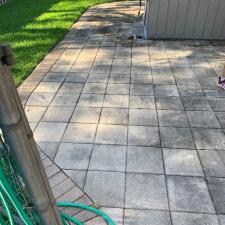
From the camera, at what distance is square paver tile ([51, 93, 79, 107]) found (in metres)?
5.05

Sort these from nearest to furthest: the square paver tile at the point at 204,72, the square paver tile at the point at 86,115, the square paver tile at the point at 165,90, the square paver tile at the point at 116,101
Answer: the square paver tile at the point at 86,115, the square paver tile at the point at 116,101, the square paver tile at the point at 165,90, the square paver tile at the point at 204,72

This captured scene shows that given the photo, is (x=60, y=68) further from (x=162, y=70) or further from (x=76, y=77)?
(x=162, y=70)

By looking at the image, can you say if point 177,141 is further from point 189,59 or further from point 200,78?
point 189,59

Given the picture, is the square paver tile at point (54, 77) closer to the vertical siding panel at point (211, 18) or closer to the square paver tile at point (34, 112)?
the square paver tile at point (34, 112)

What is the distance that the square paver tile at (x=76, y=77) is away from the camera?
19.4ft

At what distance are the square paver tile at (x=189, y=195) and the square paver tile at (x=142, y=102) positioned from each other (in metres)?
1.81

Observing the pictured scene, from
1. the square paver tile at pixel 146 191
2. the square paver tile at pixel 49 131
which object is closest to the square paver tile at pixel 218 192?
the square paver tile at pixel 146 191

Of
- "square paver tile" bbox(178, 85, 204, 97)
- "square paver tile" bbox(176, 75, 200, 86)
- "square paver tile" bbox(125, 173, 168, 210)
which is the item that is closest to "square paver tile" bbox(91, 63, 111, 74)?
"square paver tile" bbox(176, 75, 200, 86)

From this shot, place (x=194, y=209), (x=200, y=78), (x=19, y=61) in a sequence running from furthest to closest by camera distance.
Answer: (x=19, y=61) < (x=200, y=78) < (x=194, y=209)

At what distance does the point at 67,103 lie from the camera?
5.07 meters

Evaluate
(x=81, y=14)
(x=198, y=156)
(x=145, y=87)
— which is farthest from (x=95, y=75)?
(x=81, y=14)

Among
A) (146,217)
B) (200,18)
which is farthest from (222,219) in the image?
(200,18)

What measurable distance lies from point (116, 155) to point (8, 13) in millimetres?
10554

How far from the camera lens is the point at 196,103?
5062mm
